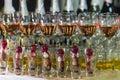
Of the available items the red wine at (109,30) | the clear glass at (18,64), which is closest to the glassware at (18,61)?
the clear glass at (18,64)

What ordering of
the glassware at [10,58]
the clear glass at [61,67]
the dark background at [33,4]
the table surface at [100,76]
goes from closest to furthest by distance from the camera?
the table surface at [100,76]
the clear glass at [61,67]
the glassware at [10,58]
the dark background at [33,4]

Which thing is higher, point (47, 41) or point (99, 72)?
point (47, 41)

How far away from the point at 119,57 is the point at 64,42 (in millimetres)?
268

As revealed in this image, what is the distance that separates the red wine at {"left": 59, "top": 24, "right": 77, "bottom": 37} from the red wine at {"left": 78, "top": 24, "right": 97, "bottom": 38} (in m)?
0.04

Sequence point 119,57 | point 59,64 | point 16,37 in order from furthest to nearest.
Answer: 1. point 16,37
2. point 119,57
3. point 59,64

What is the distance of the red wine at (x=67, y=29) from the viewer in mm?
1421

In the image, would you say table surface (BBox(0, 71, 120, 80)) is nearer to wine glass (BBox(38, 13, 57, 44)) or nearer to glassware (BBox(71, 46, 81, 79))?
glassware (BBox(71, 46, 81, 79))

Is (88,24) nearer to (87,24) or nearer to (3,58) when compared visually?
(87,24)

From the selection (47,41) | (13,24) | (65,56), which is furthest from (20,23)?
(65,56)

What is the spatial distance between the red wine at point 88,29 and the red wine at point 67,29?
36 mm

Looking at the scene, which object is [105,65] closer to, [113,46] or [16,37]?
[113,46]

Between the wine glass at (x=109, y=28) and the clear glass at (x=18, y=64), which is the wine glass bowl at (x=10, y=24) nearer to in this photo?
the clear glass at (x=18, y=64)

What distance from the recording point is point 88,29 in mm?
1407

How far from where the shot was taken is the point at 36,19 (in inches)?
59.3
